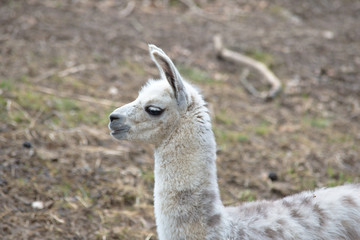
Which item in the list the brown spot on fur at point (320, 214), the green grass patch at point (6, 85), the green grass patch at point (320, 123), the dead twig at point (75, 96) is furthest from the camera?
the green grass patch at point (320, 123)

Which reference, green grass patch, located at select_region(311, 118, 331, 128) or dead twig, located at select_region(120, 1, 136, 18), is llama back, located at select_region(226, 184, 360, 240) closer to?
green grass patch, located at select_region(311, 118, 331, 128)

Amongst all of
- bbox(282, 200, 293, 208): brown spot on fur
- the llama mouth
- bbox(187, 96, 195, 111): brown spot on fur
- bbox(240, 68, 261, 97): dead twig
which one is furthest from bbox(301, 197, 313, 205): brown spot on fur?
bbox(240, 68, 261, 97): dead twig

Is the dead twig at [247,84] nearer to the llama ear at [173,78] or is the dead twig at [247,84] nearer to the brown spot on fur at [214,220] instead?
the llama ear at [173,78]

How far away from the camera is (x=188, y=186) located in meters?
3.38

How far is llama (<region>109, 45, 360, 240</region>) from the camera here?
10.9 ft

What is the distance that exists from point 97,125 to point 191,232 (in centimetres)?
322

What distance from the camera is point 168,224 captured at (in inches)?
131

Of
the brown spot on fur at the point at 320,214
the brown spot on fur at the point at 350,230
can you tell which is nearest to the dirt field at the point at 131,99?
the brown spot on fur at the point at 320,214

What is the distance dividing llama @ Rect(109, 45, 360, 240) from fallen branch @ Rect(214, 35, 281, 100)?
15.9 ft

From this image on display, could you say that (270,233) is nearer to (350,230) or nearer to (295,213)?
(295,213)

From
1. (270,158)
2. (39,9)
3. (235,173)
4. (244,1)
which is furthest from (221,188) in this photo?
(244,1)

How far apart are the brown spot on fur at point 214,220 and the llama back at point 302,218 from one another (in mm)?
132

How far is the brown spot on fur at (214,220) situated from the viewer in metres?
3.32

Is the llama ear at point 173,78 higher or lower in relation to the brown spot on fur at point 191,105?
higher
